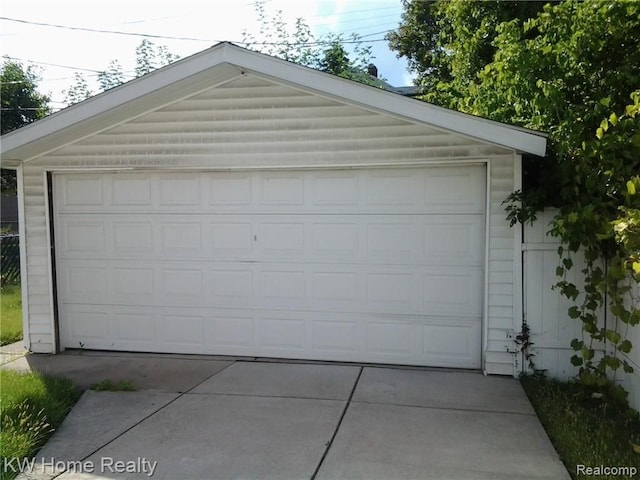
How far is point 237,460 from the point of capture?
3582 mm

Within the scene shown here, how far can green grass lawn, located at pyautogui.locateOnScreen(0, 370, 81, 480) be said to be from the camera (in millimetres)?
3728

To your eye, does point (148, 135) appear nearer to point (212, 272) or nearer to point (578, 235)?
point (212, 272)

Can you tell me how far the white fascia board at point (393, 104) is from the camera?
475 cm

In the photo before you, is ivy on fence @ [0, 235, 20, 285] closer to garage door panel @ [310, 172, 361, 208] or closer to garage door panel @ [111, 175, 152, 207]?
garage door panel @ [111, 175, 152, 207]

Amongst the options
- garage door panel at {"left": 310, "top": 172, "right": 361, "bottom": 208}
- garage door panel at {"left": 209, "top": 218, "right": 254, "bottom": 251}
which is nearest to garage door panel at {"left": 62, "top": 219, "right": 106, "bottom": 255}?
garage door panel at {"left": 209, "top": 218, "right": 254, "bottom": 251}

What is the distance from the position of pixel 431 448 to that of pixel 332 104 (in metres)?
3.54

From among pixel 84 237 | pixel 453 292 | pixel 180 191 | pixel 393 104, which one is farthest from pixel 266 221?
pixel 84 237

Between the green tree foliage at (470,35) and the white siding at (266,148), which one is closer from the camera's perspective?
the white siding at (266,148)

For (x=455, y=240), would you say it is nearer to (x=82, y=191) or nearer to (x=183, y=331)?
(x=183, y=331)

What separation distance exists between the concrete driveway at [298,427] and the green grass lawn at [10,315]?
1621 mm

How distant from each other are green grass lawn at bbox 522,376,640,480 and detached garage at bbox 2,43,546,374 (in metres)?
0.78

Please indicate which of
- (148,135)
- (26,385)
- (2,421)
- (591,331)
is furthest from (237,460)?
(148,135)

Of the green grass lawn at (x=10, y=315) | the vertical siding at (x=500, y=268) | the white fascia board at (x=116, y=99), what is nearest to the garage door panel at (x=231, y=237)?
the white fascia board at (x=116, y=99)

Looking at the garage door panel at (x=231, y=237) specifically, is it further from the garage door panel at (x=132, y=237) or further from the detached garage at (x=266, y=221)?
the garage door panel at (x=132, y=237)
